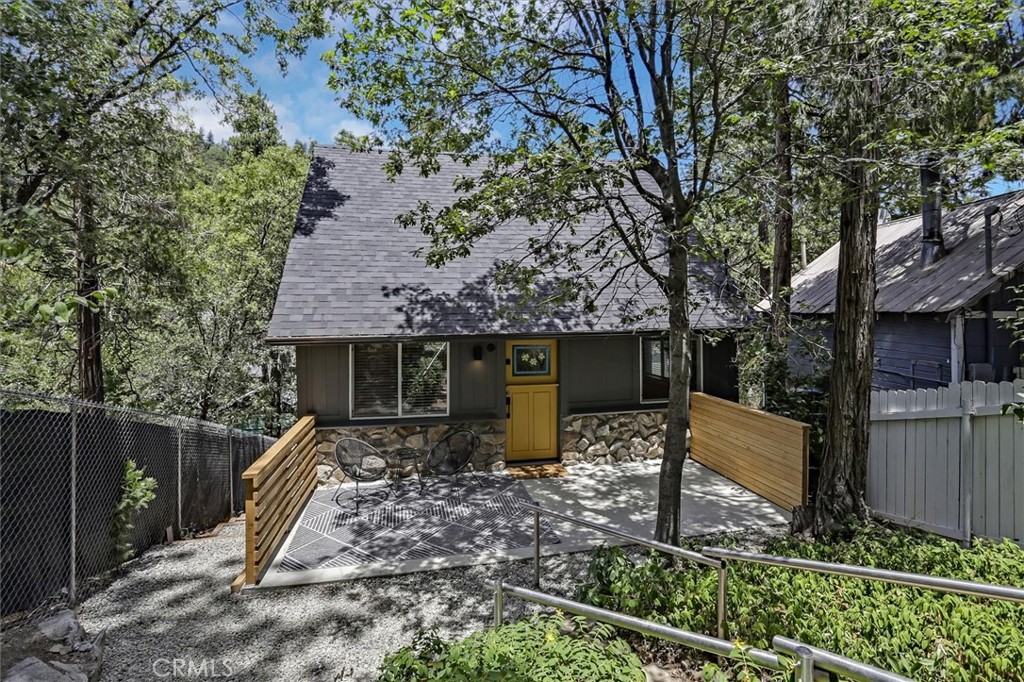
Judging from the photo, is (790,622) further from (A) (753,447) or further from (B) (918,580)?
(A) (753,447)

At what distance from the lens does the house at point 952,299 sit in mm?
8047

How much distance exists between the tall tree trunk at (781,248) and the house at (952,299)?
2.03 m

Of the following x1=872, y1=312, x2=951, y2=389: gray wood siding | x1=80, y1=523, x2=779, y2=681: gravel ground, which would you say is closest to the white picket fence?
x1=872, y1=312, x2=951, y2=389: gray wood siding

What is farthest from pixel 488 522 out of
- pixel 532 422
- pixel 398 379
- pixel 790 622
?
pixel 790 622

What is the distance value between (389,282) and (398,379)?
163 centimetres

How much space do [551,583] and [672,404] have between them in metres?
2.14

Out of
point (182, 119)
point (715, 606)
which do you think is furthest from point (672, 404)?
point (182, 119)

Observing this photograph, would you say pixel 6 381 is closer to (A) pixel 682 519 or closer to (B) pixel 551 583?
(B) pixel 551 583

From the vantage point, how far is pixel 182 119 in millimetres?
7852

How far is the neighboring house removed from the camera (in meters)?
7.64

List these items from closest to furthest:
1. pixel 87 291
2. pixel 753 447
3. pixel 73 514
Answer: pixel 73 514 → pixel 753 447 → pixel 87 291

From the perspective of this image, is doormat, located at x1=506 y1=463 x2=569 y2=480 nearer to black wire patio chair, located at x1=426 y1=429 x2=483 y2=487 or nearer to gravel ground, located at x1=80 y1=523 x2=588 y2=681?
black wire patio chair, located at x1=426 y1=429 x2=483 y2=487

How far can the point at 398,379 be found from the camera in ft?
26.2

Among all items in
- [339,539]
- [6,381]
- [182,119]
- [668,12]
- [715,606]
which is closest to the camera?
[715,606]
